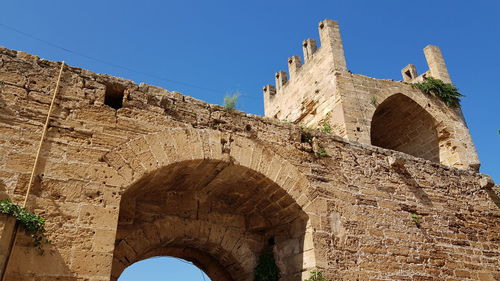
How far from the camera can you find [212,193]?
624 cm

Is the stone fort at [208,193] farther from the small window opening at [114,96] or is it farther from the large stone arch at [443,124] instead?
the large stone arch at [443,124]

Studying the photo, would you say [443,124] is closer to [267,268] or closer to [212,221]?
[267,268]

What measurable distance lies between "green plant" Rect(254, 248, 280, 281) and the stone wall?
0.10m

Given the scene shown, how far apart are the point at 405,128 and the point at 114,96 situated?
9.24 metres

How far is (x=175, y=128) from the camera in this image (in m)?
5.27

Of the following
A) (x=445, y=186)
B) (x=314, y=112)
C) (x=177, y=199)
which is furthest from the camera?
(x=314, y=112)

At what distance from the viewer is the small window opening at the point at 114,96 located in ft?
17.2

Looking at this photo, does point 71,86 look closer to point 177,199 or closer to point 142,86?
point 142,86

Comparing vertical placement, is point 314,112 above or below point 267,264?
above

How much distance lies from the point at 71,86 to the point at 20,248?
6.30 feet

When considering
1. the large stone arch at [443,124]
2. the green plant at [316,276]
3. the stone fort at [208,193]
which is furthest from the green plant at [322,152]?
the large stone arch at [443,124]

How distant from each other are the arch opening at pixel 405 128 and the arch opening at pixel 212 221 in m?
6.70

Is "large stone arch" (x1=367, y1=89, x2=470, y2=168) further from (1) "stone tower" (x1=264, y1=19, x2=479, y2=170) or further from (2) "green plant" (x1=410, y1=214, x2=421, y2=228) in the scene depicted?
(2) "green plant" (x1=410, y1=214, x2=421, y2=228)

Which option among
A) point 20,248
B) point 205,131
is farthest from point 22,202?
point 205,131
